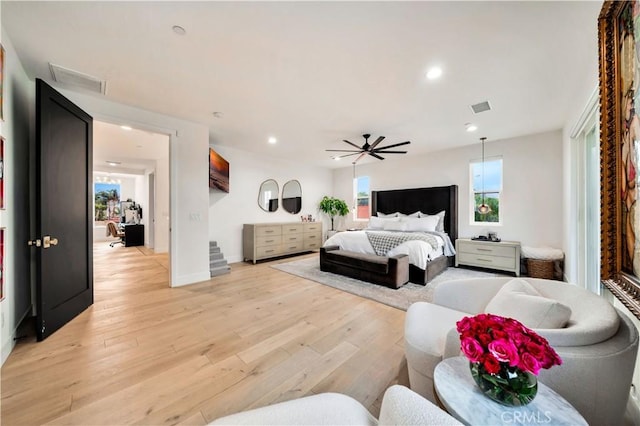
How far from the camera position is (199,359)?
185cm

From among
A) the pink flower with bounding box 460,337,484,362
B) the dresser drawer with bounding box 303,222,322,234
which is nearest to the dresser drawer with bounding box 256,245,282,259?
the dresser drawer with bounding box 303,222,322,234

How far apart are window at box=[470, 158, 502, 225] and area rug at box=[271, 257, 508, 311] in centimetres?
118

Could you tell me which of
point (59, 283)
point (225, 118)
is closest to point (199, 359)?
point (59, 283)

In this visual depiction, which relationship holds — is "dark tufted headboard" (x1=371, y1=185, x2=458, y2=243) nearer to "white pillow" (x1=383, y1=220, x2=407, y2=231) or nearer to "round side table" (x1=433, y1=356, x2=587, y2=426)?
"white pillow" (x1=383, y1=220, x2=407, y2=231)

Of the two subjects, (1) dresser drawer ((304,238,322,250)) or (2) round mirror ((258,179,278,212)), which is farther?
(1) dresser drawer ((304,238,322,250))

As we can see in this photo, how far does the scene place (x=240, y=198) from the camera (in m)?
5.60

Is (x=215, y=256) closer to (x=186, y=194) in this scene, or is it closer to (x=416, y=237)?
(x=186, y=194)

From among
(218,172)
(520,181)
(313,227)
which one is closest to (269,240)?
(313,227)

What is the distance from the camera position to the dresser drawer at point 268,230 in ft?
17.4

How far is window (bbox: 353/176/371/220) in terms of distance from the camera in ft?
22.9

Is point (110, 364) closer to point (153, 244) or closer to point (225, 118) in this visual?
point (225, 118)

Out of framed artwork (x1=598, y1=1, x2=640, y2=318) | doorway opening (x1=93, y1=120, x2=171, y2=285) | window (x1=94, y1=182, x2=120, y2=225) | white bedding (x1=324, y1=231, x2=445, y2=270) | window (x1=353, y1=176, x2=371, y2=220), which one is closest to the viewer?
framed artwork (x1=598, y1=1, x2=640, y2=318)

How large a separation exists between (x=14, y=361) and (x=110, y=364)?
748 millimetres

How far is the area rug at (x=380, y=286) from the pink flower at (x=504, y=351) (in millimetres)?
2140
